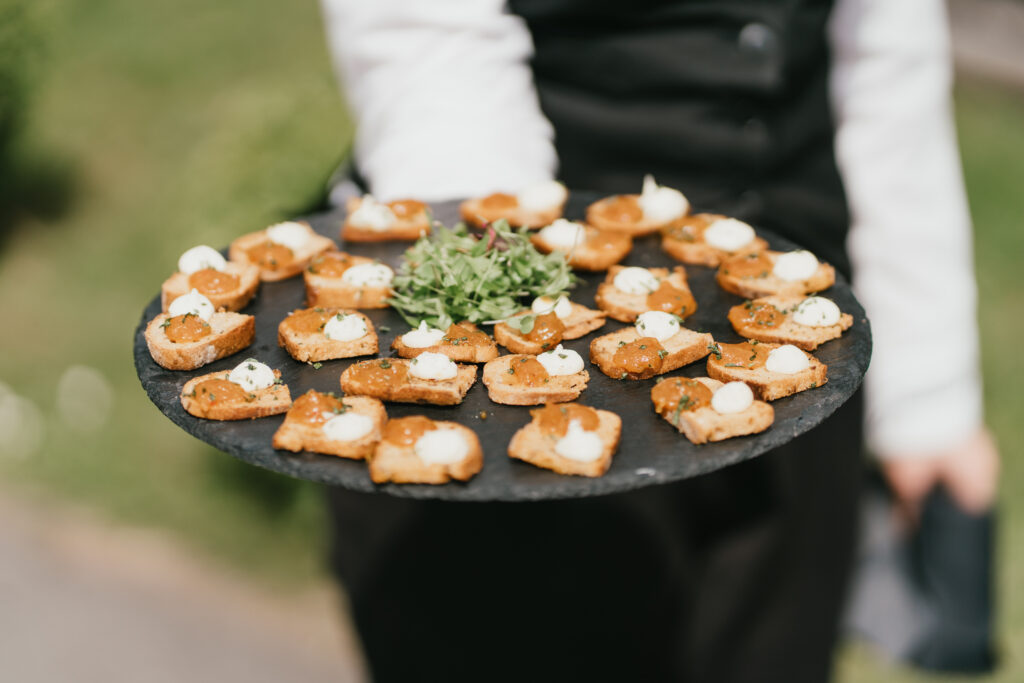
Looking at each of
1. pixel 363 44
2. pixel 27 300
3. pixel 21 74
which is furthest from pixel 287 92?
pixel 363 44

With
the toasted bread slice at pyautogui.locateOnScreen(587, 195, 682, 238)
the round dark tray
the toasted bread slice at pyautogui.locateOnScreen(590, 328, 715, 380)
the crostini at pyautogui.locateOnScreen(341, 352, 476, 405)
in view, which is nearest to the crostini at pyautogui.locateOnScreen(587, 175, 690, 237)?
the toasted bread slice at pyautogui.locateOnScreen(587, 195, 682, 238)

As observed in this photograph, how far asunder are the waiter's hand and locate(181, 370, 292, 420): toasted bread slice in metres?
2.29

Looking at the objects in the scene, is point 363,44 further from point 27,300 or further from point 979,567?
point 27,300

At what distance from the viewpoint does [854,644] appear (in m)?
3.83

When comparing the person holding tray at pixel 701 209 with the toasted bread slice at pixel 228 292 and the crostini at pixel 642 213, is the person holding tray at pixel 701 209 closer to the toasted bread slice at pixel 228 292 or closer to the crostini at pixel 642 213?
the crostini at pixel 642 213

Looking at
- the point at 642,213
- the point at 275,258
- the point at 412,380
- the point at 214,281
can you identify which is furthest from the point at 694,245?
the point at 214,281

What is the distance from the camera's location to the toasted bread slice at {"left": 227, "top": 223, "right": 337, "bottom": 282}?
2168 millimetres

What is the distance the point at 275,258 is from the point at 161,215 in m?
4.52

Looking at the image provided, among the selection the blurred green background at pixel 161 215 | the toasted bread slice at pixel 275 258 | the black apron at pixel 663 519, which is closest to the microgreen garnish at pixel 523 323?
the toasted bread slice at pixel 275 258

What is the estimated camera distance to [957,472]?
3.14 meters

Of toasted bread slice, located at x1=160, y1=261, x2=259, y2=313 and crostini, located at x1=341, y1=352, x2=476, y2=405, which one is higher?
toasted bread slice, located at x1=160, y1=261, x2=259, y2=313

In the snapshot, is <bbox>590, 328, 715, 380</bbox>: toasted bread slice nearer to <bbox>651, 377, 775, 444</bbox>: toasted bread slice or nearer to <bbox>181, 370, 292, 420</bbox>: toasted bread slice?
<bbox>651, 377, 775, 444</bbox>: toasted bread slice

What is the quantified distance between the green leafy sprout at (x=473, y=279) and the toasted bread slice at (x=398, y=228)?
201mm

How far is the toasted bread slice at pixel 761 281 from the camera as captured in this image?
2.07 meters
